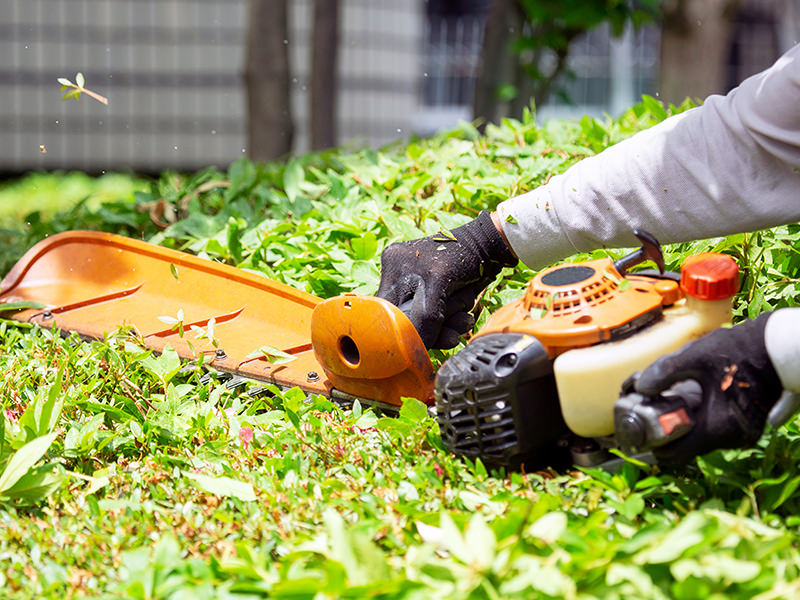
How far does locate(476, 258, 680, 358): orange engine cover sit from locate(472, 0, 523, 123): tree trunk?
4882 mm

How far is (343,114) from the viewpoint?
10367 mm

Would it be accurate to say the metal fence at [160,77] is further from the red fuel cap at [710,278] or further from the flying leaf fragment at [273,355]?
the red fuel cap at [710,278]

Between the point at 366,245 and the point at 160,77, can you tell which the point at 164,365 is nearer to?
the point at 366,245

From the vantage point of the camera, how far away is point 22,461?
A: 1731 millimetres

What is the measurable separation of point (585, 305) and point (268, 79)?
4.87 m

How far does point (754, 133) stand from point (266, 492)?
1.27 metres

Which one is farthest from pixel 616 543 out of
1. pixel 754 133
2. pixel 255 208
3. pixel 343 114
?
pixel 343 114

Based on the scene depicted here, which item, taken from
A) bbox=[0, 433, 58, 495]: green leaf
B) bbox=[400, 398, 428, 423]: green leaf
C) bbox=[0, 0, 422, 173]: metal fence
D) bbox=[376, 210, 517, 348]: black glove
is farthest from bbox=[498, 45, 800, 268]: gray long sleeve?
bbox=[0, 0, 422, 173]: metal fence

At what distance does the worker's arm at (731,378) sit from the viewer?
5.10 ft

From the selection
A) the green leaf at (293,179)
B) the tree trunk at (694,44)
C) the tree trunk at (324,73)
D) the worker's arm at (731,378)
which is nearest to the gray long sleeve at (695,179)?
the worker's arm at (731,378)

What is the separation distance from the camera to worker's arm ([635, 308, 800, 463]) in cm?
155

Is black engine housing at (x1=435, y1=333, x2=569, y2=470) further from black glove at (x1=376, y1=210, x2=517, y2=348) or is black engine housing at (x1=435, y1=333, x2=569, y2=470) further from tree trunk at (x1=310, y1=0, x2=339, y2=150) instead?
tree trunk at (x1=310, y1=0, x2=339, y2=150)

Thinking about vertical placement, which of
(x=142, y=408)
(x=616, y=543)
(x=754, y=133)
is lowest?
(x=142, y=408)

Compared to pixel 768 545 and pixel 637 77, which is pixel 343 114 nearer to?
pixel 637 77
